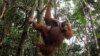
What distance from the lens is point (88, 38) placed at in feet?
44.8

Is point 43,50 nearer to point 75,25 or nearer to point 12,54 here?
point 12,54

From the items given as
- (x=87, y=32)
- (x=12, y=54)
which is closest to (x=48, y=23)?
(x=12, y=54)

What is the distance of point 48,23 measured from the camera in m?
3.11

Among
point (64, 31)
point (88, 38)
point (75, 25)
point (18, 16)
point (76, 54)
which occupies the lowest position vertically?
point (76, 54)

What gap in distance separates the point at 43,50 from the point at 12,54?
6253mm

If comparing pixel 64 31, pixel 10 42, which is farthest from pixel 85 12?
pixel 64 31

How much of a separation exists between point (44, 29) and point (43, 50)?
25cm

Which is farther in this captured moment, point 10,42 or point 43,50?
point 10,42

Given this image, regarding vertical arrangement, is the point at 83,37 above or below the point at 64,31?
below

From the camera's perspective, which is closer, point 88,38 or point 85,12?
point 85,12

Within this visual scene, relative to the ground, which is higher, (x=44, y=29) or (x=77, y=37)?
(x=44, y=29)

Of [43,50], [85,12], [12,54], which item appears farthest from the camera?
[85,12]

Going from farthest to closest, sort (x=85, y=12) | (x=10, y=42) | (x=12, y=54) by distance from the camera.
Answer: (x=85, y=12) → (x=12, y=54) → (x=10, y=42)

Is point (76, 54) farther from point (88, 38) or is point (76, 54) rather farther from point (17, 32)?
point (17, 32)
